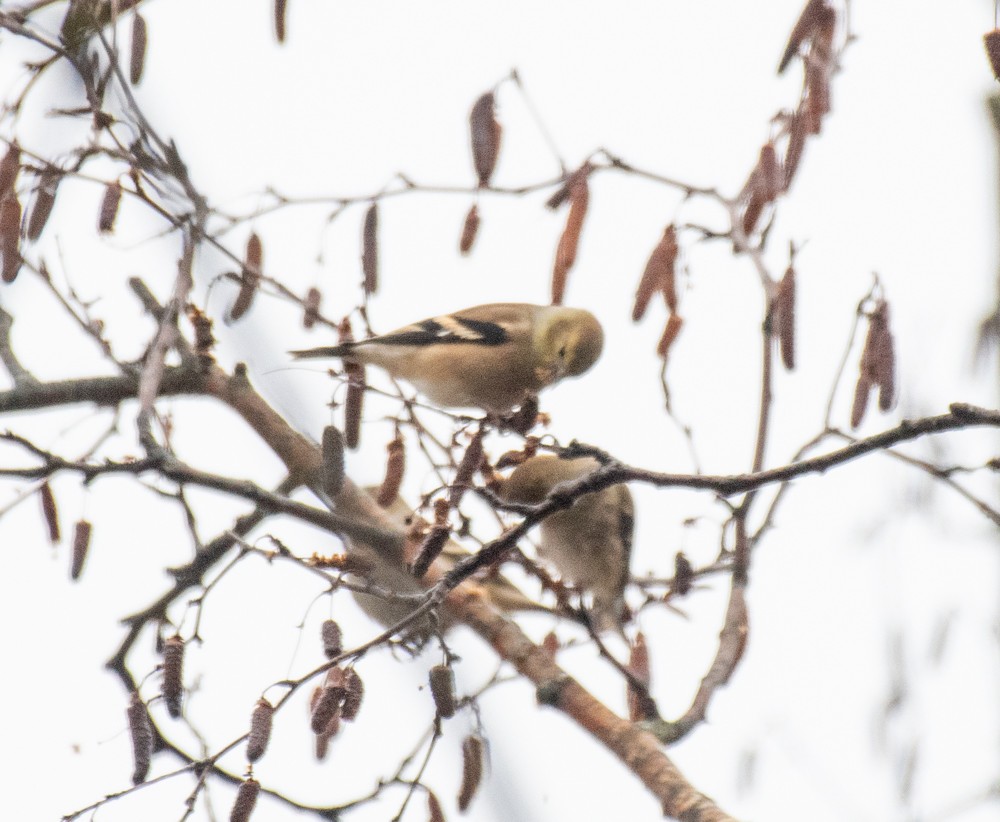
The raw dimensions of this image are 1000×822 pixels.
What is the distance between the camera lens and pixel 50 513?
7.55ft

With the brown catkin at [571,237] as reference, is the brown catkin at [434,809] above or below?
below

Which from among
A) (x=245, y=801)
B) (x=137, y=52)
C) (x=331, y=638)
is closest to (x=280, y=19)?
(x=137, y=52)

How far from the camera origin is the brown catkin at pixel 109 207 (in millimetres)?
2357

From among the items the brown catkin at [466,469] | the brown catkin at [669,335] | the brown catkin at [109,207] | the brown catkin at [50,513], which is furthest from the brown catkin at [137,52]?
the brown catkin at [669,335]

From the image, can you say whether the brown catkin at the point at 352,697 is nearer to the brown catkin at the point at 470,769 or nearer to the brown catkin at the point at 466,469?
the brown catkin at the point at 466,469

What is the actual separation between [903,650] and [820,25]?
1680 mm

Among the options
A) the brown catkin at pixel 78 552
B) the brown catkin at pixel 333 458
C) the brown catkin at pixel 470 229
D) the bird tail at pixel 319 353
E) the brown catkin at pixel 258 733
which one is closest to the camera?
the brown catkin at pixel 258 733

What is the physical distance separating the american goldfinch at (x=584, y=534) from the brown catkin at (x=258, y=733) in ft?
7.26

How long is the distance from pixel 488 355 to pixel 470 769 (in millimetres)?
1902

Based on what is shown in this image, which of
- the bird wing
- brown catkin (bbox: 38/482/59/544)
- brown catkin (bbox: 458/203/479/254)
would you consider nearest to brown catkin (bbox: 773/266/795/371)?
brown catkin (bbox: 458/203/479/254)

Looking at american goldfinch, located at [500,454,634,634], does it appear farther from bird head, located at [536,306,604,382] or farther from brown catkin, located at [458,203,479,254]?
brown catkin, located at [458,203,479,254]

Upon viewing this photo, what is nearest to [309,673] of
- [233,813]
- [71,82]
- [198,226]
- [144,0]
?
[233,813]

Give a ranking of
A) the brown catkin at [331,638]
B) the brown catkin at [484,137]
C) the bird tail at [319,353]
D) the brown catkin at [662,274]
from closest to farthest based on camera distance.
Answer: the brown catkin at [331,638], the brown catkin at [484,137], the brown catkin at [662,274], the bird tail at [319,353]

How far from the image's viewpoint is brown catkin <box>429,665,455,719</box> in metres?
1.77
